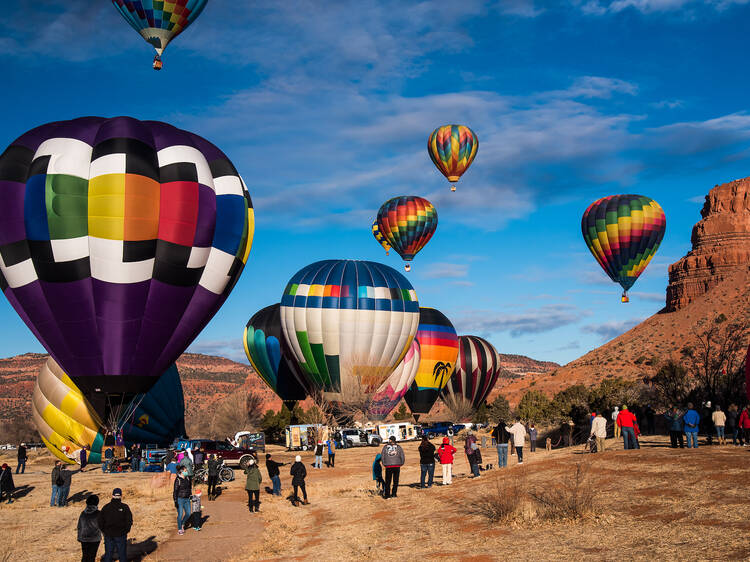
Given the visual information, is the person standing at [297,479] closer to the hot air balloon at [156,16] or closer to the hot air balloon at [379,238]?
the hot air balloon at [156,16]

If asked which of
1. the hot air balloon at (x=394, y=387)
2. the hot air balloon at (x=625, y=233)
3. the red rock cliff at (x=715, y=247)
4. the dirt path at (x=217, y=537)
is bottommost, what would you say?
the dirt path at (x=217, y=537)

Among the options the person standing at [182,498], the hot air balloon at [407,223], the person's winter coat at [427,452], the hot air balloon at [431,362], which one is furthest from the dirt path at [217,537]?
the hot air balloon at [407,223]

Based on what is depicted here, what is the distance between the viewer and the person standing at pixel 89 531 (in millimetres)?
13461

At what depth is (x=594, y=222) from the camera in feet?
196

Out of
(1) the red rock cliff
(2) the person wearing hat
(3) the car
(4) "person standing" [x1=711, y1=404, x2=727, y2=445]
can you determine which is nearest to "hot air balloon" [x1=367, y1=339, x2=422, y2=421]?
(3) the car

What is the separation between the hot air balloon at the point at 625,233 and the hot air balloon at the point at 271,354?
25294 millimetres

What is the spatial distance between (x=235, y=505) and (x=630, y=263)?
43.6 meters

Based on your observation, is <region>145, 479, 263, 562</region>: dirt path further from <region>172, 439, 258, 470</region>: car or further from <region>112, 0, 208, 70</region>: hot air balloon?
<region>112, 0, 208, 70</region>: hot air balloon

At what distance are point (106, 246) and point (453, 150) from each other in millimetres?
39564

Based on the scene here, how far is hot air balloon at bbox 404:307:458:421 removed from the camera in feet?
208

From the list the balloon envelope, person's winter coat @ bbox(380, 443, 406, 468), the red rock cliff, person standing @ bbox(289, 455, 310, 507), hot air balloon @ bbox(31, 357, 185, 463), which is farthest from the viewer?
the red rock cliff

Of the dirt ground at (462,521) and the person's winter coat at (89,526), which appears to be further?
the person's winter coat at (89,526)

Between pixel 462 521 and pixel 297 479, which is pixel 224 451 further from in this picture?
pixel 462 521

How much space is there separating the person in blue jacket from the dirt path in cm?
1295
